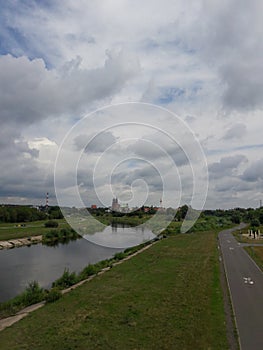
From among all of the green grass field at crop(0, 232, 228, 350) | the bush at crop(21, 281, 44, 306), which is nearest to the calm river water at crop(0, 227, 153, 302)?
the bush at crop(21, 281, 44, 306)

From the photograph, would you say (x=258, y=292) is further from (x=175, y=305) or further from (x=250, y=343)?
(x=250, y=343)

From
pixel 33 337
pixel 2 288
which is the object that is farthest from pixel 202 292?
pixel 2 288

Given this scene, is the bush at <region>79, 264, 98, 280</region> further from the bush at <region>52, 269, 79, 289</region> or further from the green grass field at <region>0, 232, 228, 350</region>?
the green grass field at <region>0, 232, 228, 350</region>

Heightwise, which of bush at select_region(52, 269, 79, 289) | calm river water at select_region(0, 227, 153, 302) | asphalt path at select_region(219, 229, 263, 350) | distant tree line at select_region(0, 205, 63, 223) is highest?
distant tree line at select_region(0, 205, 63, 223)

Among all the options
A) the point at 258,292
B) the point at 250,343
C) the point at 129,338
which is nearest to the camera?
the point at 250,343

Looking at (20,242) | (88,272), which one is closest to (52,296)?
(88,272)
